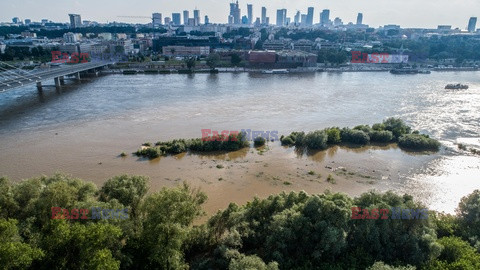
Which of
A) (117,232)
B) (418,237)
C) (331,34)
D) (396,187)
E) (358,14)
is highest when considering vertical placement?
(358,14)

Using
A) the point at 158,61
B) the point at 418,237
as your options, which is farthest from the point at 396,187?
the point at 158,61

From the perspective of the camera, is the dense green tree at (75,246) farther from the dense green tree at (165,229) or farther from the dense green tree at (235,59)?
the dense green tree at (235,59)

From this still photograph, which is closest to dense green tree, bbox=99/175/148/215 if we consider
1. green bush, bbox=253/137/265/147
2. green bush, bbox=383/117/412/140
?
green bush, bbox=253/137/265/147

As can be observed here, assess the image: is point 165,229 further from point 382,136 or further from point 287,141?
point 382,136

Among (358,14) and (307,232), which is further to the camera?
(358,14)

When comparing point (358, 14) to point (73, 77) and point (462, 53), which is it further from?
point (73, 77)

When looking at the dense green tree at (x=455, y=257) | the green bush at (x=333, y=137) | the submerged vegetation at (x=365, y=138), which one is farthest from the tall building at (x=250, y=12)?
the dense green tree at (x=455, y=257)

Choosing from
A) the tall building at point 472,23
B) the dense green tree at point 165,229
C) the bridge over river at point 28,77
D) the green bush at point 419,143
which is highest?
the tall building at point 472,23
